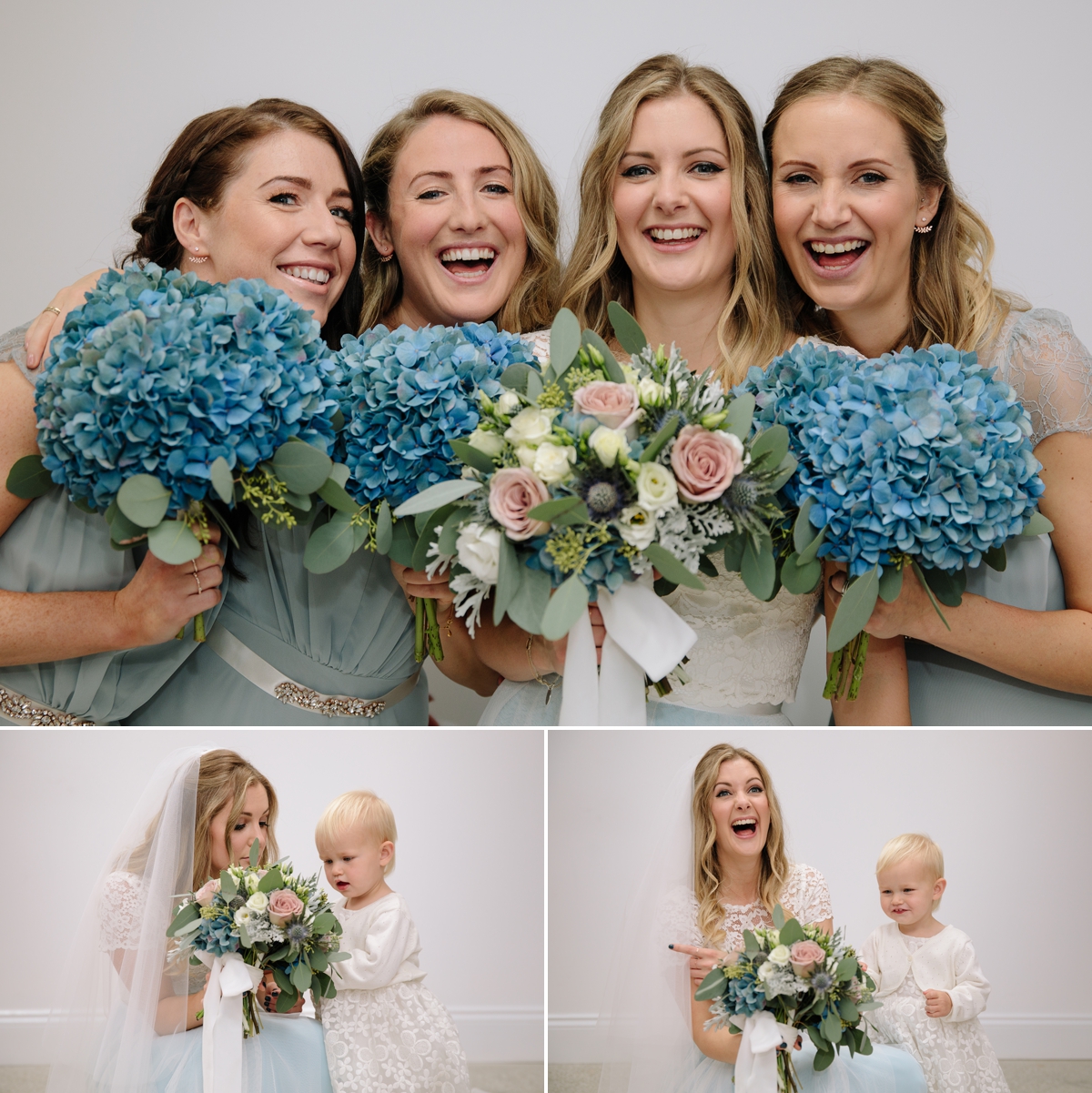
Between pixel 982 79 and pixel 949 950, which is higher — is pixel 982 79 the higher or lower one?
the higher one

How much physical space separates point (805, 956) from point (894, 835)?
0.94ft

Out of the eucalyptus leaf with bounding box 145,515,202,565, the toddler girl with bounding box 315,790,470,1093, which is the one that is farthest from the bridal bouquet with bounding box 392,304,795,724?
the toddler girl with bounding box 315,790,470,1093

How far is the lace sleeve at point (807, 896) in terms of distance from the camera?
1.94 meters

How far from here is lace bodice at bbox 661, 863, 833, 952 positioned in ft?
6.37

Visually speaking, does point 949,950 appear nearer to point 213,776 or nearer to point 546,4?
point 213,776

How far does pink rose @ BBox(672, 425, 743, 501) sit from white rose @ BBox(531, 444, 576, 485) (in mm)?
179

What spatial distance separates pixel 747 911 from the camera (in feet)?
6.41

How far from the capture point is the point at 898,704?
93.1 inches

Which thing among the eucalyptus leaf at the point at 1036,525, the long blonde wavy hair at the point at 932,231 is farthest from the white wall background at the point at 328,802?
the long blonde wavy hair at the point at 932,231

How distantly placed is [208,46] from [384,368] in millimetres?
2375

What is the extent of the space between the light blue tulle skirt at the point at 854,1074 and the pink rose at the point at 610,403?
117cm

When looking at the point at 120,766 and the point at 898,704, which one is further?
the point at 898,704

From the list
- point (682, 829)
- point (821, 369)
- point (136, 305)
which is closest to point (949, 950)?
point (682, 829)

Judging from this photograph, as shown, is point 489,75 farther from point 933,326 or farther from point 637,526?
point 637,526
